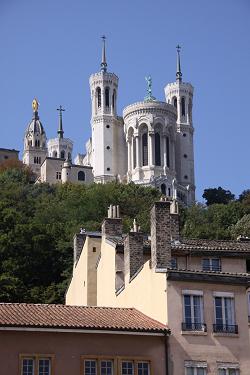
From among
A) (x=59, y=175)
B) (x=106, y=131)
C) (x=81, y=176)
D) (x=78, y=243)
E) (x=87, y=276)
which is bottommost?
(x=87, y=276)

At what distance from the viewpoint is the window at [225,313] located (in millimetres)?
33344

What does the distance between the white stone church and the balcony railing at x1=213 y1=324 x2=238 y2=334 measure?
127208 millimetres

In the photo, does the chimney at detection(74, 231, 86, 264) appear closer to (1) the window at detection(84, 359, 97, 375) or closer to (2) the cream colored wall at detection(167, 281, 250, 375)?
(2) the cream colored wall at detection(167, 281, 250, 375)

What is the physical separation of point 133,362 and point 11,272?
3576cm

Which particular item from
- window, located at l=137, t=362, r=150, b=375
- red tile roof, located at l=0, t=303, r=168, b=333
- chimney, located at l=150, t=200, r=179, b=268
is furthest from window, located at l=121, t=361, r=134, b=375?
chimney, located at l=150, t=200, r=179, b=268

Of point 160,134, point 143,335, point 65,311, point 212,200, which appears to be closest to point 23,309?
point 65,311

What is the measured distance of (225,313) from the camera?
110 feet

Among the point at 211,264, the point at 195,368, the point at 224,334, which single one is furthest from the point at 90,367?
the point at 211,264

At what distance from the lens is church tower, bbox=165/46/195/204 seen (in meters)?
176

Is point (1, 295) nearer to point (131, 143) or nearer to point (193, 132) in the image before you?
point (131, 143)

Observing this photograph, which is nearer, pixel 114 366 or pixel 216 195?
pixel 114 366

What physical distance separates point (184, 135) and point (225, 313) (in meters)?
154

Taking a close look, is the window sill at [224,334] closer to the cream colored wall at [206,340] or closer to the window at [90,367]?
the cream colored wall at [206,340]

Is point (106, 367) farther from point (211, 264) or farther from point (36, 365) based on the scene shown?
point (211, 264)
